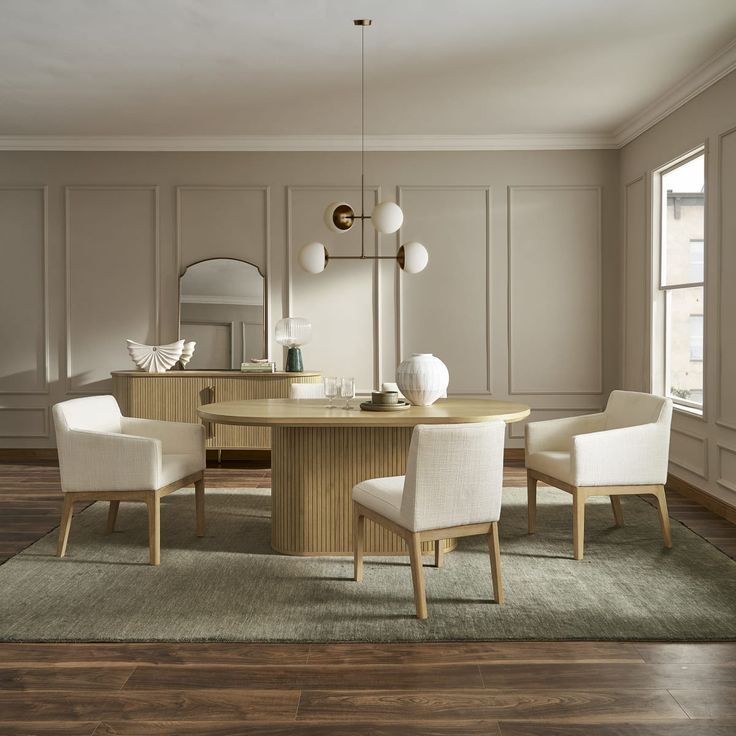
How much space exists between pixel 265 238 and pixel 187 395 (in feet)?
4.81

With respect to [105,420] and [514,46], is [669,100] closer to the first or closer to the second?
[514,46]

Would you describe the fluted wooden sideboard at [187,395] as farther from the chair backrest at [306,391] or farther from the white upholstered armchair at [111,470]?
the white upholstered armchair at [111,470]

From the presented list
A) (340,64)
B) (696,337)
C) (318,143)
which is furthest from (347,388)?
(318,143)

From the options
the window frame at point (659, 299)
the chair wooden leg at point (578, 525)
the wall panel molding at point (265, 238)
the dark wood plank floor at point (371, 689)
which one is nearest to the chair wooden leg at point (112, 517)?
the dark wood plank floor at point (371, 689)

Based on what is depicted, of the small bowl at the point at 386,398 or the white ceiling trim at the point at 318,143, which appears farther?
the white ceiling trim at the point at 318,143

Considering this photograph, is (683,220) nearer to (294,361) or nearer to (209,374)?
(294,361)

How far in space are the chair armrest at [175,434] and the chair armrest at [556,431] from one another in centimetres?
170

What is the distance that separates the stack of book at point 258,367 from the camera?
19.0ft

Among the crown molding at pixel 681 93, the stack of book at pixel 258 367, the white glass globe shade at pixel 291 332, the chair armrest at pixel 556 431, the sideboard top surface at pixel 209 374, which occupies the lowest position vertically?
the chair armrest at pixel 556 431

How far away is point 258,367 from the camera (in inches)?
229

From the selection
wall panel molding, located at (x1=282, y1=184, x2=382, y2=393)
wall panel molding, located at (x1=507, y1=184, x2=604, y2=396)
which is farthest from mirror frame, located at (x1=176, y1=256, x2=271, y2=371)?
wall panel molding, located at (x1=507, y1=184, x2=604, y2=396)

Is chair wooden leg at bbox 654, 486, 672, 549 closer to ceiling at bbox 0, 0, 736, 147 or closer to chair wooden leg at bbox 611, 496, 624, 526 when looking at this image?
chair wooden leg at bbox 611, 496, 624, 526

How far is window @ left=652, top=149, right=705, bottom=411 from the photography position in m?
4.80

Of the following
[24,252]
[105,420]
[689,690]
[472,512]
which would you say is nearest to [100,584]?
[105,420]
